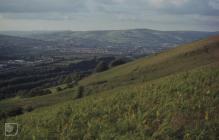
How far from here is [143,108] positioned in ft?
79.8

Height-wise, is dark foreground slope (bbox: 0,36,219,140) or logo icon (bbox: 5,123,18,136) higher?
dark foreground slope (bbox: 0,36,219,140)

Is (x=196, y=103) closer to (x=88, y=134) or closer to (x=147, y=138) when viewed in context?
(x=147, y=138)

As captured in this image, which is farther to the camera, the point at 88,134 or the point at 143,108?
the point at 143,108

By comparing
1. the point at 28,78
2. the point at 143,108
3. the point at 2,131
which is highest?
the point at 143,108

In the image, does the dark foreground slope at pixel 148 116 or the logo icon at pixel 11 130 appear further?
the logo icon at pixel 11 130

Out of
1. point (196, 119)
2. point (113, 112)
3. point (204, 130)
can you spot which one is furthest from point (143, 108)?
point (204, 130)

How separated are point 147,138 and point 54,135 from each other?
636 centimetres

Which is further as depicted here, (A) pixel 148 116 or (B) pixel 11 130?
(B) pixel 11 130

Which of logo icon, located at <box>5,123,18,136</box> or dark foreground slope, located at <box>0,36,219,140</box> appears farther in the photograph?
logo icon, located at <box>5,123,18,136</box>

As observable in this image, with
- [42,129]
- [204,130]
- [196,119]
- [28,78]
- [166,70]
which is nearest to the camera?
[204,130]

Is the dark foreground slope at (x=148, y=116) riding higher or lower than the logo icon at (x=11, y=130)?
higher

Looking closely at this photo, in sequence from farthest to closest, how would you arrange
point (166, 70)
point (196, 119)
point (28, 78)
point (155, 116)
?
point (28, 78)
point (166, 70)
point (155, 116)
point (196, 119)

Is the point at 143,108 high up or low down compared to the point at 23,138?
up

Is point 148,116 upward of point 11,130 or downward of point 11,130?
upward
